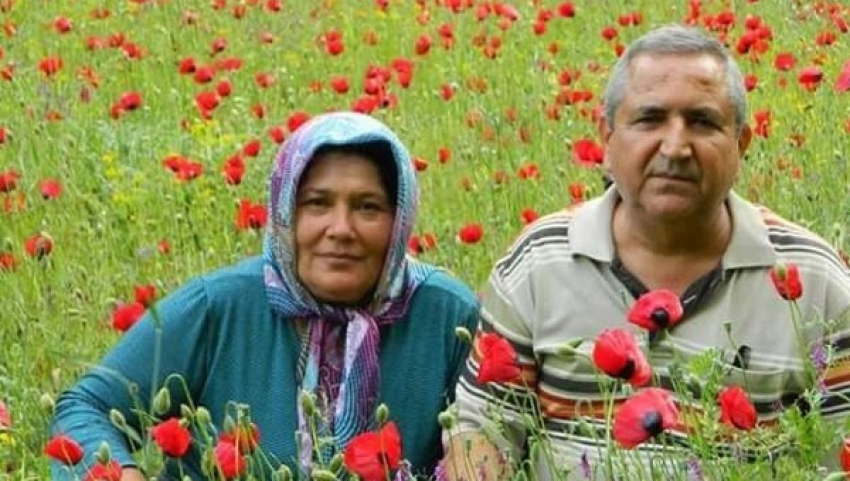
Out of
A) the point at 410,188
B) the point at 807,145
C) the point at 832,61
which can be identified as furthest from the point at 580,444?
the point at 832,61

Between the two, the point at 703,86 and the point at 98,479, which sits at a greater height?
the point at 703,86

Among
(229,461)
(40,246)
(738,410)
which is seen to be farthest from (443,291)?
(738,410)

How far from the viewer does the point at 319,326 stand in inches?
143

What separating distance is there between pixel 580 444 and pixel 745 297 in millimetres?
383

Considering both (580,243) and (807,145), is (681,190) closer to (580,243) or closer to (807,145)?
(580,243)

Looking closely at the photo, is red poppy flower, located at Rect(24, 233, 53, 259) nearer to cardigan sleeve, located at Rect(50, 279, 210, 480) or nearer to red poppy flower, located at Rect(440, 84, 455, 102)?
cardigan sleeve, located at Rect(50, 279, 210, 480)

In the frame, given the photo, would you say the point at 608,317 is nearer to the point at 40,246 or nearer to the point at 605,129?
the point at 605,129

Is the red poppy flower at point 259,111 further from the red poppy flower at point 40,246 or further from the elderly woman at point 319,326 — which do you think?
the elderly woman at point 319,326

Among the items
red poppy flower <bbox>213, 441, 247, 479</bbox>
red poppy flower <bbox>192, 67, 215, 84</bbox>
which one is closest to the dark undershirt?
red poppy flower <bbox>213, 441, 247, 479</bbox>

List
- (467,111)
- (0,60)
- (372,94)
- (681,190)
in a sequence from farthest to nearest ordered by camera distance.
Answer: (0,60)
(467,111)
(372,94)
(681,190)

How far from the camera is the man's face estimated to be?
317 centimetres

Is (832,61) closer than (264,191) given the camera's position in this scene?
No

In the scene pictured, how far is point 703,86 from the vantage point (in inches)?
127

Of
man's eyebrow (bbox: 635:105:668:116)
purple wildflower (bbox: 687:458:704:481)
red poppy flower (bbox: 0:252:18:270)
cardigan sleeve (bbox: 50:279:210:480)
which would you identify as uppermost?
man's eyebrow (bbox: 635:105:668:116)
